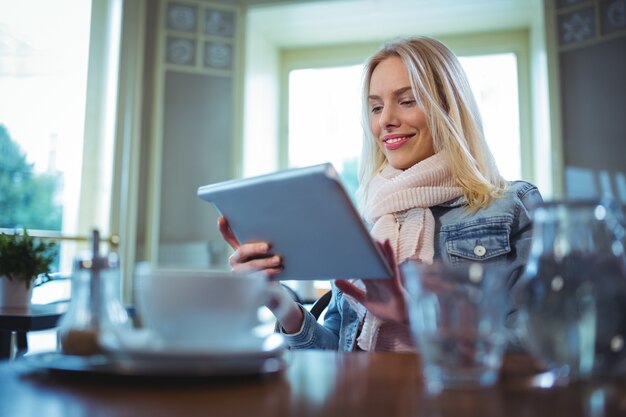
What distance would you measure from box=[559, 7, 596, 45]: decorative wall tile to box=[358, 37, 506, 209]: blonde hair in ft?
6.58

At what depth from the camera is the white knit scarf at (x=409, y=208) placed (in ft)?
4.25

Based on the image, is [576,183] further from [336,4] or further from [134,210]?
[134,210]

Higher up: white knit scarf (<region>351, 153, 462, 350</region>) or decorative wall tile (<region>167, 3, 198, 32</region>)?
decorative wall tile (<region>167, 3, 198, 32</region>)

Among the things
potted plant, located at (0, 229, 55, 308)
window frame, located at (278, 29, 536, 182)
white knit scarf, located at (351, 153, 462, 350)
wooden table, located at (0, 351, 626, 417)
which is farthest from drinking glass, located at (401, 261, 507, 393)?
window frame, located at (278, 29, 536, 182)

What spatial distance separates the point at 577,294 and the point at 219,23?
11.0 feet

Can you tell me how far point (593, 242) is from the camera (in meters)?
0.53

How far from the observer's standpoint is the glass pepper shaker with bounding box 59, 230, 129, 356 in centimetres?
61

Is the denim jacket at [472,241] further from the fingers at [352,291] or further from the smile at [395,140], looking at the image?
the fingers at [352,291]

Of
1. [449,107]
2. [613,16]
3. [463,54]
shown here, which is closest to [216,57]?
[463,54]

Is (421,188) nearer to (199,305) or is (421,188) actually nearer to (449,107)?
(449,107)

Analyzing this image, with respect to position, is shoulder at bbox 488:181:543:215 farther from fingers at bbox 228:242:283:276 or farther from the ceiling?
the ceiling

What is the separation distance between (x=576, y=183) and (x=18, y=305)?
2616 mm

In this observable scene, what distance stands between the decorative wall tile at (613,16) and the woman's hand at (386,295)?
2.79m

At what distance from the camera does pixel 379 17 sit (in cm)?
365
